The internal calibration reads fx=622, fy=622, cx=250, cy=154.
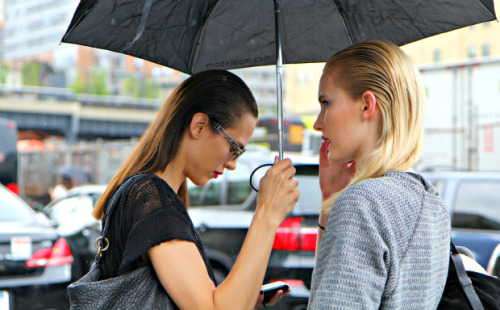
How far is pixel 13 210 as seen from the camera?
6242mm

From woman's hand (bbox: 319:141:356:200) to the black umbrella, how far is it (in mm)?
168

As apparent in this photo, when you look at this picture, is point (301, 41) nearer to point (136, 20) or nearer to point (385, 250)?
point (136, 20)

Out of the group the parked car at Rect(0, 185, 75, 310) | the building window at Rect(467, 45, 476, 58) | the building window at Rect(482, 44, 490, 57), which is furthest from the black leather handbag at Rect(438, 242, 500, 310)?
the building window at Rect(467, 45, 476, 58)

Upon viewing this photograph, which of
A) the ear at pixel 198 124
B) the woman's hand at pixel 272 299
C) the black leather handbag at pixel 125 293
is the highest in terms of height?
the ear at pixel 198 124

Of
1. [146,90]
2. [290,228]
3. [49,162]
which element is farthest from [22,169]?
[146,90]

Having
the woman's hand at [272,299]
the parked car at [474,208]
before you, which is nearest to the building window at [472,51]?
the parked car at [474,208]

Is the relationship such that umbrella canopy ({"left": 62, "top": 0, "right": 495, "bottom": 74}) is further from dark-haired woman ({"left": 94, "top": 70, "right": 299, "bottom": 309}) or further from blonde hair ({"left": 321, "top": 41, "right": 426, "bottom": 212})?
blonde hair ({"left": 321, "top": 41, "right": 426, "bottom": 212})

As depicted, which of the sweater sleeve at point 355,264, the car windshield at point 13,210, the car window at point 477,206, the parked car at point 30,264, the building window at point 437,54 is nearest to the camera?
the sweater sleeve at point 355,264

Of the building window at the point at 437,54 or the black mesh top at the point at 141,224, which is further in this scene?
the building window at the point at 437,54

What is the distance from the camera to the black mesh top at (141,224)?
1815 millimetres

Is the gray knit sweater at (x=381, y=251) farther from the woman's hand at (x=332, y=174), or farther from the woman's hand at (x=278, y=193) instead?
the woman's hand at (x=332, y=174)

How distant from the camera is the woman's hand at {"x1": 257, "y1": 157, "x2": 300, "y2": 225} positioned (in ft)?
6.35

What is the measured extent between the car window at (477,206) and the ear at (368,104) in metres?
5.85

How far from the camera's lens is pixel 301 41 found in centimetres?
275
